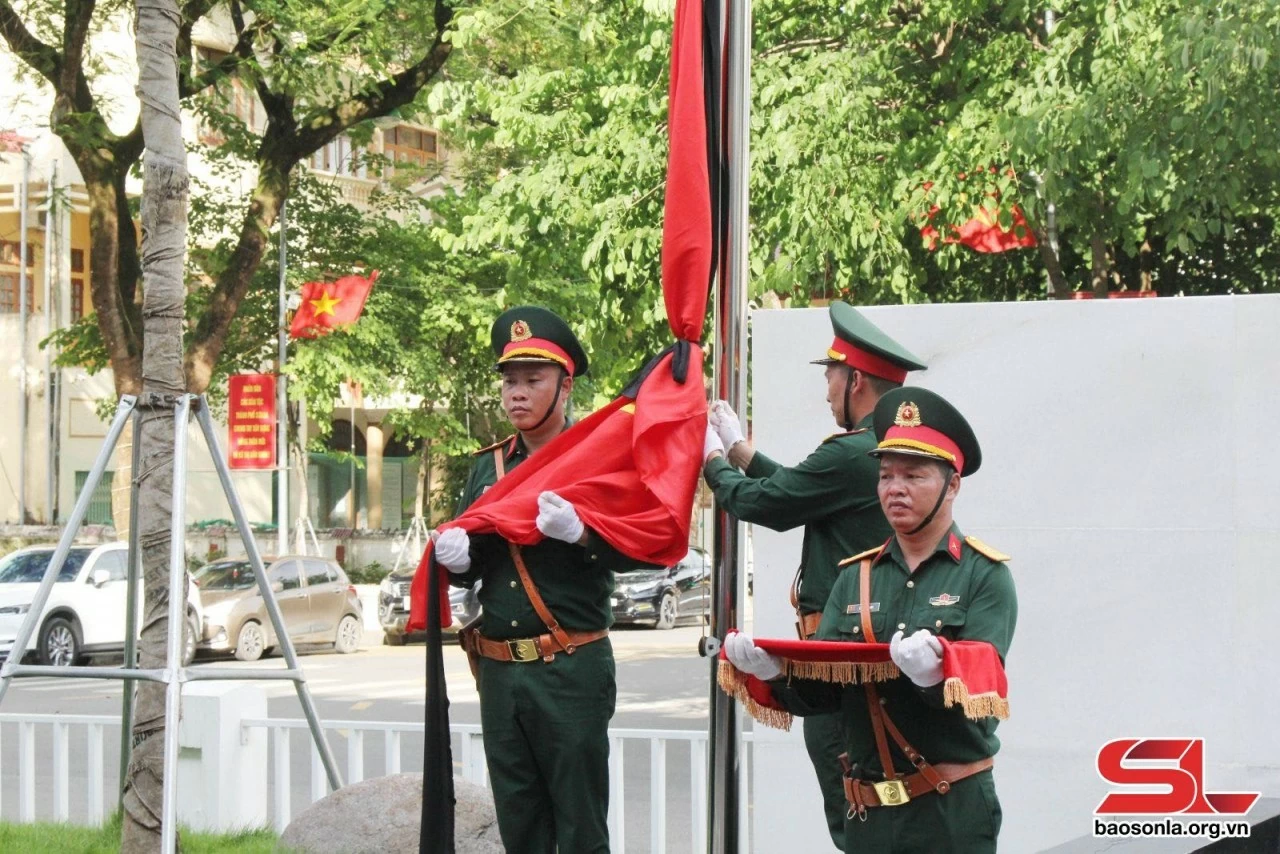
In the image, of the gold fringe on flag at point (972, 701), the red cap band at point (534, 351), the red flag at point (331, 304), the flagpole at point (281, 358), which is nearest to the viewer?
the gold fringe on flag at point (972, 701)

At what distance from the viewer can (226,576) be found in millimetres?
20953

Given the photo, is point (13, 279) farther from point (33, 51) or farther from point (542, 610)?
point (542, 610)

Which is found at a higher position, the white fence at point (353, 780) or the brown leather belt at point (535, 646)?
the brown leather belt at point (535, 646)

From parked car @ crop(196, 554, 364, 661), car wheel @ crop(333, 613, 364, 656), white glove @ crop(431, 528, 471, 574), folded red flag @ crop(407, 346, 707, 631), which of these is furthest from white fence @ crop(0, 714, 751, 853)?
car wheel @ crop(333, 613, 364, 656)

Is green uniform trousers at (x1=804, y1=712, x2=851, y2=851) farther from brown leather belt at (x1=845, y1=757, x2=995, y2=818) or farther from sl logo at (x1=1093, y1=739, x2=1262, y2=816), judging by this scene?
sl logo at (x1=1093, y1=739, x2=1262, y2=816)

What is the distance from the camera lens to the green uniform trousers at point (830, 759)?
14.5 ft

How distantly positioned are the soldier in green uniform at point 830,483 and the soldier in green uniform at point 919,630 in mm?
559

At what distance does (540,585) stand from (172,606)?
5.05 feet

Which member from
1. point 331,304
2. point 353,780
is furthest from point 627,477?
point 331,304

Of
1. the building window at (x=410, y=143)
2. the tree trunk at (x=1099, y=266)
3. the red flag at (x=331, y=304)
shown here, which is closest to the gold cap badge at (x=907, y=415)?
the tree trunk at (x=1099, y=266)

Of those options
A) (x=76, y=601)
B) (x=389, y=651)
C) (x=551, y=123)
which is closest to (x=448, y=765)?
(x=551, y=123)

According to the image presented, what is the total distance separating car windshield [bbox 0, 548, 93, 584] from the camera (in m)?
18.8

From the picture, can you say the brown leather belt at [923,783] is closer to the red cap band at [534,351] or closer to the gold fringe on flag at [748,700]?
the gold fringe on flag at [748,700]

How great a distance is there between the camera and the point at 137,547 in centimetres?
606
